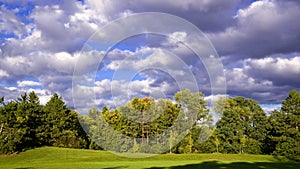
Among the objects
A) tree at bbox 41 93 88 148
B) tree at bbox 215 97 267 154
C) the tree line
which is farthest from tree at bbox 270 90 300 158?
tree at bbox 41 93 88 148

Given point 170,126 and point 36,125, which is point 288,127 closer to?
point 170,126

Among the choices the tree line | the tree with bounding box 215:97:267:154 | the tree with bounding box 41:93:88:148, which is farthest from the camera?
the tree with bounding box 215:97:267:154

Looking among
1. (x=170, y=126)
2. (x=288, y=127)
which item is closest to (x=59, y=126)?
(x=170, y=126)

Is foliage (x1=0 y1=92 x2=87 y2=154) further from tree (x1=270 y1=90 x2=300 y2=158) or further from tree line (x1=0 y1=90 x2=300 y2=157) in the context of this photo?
tree (x1=270 y1=90 x2=300 y2=158)

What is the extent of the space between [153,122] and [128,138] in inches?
249

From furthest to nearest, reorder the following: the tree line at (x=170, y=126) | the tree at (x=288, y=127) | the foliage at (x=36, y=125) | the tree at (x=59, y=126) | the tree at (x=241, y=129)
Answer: the tree at (x=241, y=129), the tree at (x=59, y=126), the tree line at (x=170, y=126), the tree at (x=288, y=127), the foliage at (x=36, y=125)

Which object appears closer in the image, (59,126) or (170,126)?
(170,126)

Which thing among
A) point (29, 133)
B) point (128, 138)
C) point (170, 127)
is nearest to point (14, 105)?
point (29, 133)

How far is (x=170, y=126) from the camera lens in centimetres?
5641

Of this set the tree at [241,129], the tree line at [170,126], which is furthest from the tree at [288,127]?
the tree at [241,129]

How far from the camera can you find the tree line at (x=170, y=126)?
166 ft

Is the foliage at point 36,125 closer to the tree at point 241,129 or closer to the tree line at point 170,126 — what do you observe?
the tree line at point 170,126

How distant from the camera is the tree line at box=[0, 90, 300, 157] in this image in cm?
5066

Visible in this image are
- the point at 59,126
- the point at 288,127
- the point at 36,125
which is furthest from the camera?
the point at 59,126
